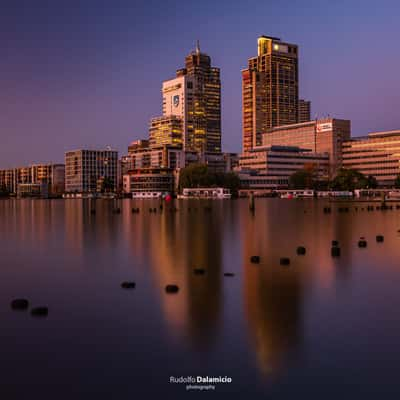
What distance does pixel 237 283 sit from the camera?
22.7m

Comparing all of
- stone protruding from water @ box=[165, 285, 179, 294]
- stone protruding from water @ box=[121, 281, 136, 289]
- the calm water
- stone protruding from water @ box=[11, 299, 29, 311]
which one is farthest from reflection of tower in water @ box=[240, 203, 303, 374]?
stone protruding from water @ box=[11, 299, 29, 311]

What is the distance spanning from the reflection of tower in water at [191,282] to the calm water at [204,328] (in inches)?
3.1

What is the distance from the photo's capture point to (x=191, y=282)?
22.8 m

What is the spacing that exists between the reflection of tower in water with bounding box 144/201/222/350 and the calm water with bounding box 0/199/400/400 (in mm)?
80

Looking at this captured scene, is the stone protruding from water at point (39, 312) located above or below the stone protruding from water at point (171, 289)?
below

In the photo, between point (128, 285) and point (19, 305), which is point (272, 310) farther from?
point (19, 305)

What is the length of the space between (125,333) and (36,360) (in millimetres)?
2953

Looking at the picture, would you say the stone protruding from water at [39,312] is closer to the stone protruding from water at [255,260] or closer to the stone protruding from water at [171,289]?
the stone protruding from water at [171,289]

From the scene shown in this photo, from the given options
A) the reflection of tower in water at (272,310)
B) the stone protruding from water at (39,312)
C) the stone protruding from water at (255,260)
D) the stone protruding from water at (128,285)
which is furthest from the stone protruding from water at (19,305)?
the stone protruding from water at (255,260)

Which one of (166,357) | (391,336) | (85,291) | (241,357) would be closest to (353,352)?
(391,336)

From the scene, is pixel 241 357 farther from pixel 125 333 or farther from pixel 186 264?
pixel 186 264

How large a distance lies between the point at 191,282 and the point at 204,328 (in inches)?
296

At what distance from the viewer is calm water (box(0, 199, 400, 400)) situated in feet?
37.3

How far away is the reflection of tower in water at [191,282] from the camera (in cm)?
1537
